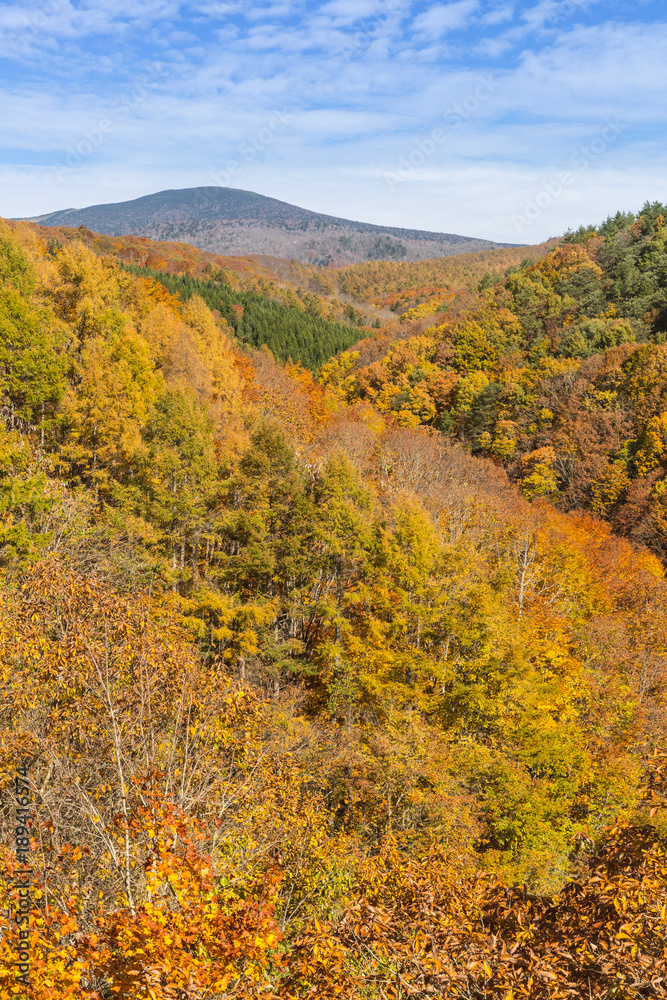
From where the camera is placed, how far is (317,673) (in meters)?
27.0

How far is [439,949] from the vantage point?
229 inches

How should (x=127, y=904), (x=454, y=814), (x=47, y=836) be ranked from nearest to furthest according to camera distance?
(x=127, y=904)
(x=47, y=836)
(x=454, y=814)

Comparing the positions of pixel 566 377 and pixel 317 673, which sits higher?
pixel 566 377

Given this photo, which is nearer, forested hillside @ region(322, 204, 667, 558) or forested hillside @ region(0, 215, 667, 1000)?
forested hillside @ region(0, 215, 667, 1000)

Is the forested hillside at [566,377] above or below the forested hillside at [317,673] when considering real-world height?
above

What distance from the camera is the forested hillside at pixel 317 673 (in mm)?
6074

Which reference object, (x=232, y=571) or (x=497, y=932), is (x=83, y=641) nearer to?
(x=497, y=932)

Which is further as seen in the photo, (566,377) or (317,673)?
(566,377)

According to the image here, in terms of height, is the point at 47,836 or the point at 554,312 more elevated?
the point at 554,312

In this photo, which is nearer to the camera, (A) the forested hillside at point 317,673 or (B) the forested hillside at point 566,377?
(A) the forested hillside at point 317,673

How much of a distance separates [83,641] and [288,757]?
20.8ft

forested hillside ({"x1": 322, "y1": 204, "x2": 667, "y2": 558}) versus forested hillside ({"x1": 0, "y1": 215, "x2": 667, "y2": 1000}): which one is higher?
forested hillside ({"x1": 322, "y1": 204, "x2": 667, "y2": 558})

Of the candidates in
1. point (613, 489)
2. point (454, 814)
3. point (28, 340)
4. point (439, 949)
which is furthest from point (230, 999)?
point (613, 489)

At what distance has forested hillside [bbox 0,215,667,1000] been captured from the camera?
239 inches
